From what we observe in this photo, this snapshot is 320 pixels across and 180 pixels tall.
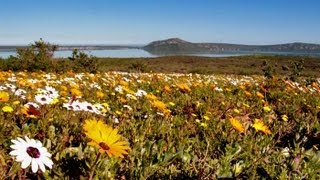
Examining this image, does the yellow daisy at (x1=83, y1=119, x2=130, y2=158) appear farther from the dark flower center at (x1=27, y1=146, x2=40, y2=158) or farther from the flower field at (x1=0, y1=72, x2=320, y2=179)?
the dark flower center at (x1=27, y1=146, x2=40, y2=158)

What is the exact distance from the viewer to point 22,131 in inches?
141

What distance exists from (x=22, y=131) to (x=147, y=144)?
3.59ft

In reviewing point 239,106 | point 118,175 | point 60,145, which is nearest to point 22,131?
point 60,145

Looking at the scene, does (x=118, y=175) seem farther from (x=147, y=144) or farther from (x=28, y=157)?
(x=28, y=157)

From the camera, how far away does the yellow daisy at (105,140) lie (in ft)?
6.38

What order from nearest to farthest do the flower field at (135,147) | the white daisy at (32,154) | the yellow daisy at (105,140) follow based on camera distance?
1. the white daisy at (32,154)
2. the yellow daisy at (105,140)
3. the flower field at (135,147)

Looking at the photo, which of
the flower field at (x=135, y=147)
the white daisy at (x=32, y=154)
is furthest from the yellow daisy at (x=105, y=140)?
the white daisy at (x=32, y=154)

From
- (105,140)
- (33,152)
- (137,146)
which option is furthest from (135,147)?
(33,152)

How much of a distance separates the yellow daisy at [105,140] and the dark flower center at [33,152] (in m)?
0.24

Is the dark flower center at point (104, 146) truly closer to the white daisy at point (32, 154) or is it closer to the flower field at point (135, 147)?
the flower field at point (135, 147)

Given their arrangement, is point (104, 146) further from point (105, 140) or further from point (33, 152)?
point (33, 152)

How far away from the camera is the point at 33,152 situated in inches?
72.8

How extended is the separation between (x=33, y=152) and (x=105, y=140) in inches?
14.3

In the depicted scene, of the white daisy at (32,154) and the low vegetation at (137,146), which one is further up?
the white daisy at (32,154)
